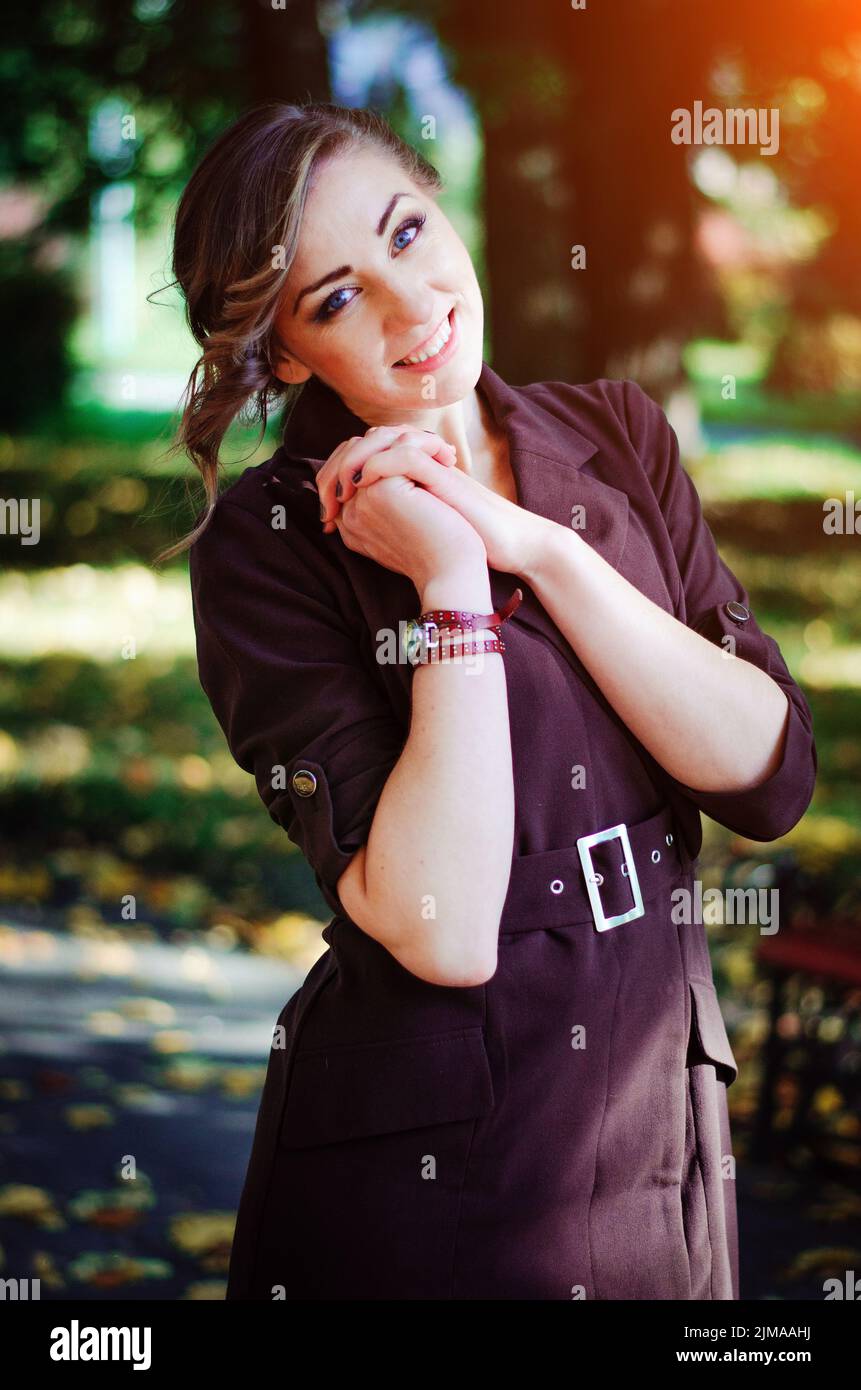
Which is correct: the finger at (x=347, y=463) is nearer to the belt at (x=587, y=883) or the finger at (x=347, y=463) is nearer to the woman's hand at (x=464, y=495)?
the woman's hand at (x=464, y=495)

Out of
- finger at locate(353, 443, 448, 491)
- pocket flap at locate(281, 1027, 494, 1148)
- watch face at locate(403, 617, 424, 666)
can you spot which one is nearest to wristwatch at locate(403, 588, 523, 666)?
watch face at locate(403, 617, 424, 666)

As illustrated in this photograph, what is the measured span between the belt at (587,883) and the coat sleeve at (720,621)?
0.09 metres

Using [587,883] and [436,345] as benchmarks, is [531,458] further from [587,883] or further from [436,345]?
[587,883]

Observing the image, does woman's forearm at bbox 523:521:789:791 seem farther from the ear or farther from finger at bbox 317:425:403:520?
the ear

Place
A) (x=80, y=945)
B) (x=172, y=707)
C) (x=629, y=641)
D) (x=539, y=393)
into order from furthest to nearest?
(x=172, y=707), (x=80, y=945), (x=539, y=393), (x=629, y=641)

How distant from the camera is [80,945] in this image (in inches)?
199

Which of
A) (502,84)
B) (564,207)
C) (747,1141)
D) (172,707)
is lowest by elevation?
(747,1141)

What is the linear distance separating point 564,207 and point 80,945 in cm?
308

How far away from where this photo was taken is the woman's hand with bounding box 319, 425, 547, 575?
1.47 metres

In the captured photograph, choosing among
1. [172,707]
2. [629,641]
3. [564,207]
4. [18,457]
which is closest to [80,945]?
[172,707]

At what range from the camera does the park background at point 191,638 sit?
3.62m

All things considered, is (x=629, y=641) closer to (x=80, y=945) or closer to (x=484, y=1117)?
(x=484, y=1117)

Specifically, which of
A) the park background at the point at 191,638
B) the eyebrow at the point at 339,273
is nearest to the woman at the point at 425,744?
the eyebrow at the point at 339,273

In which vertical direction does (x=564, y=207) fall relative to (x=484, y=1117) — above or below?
above
